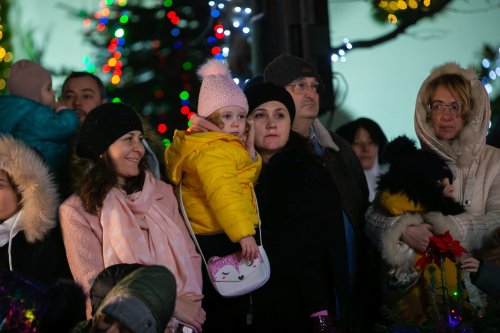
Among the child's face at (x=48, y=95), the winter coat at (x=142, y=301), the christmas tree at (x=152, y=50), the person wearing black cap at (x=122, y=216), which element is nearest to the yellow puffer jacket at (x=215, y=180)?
the person wearing black cap at (x=122, y=216)

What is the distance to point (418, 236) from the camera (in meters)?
5.95

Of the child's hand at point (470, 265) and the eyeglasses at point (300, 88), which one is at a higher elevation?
the eyeglasses at point (300, 88)

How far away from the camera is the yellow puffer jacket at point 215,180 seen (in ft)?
18.0

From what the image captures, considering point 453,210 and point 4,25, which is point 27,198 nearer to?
point 453,210

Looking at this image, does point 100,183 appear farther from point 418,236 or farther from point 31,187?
point 418,236

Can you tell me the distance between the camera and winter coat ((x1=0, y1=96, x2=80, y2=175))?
681cm

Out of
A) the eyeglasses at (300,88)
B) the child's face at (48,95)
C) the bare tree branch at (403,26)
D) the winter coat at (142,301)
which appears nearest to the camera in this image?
the winter coat at (142,301)

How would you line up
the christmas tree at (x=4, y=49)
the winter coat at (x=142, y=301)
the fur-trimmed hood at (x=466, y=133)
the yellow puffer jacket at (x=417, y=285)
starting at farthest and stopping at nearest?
the christmas tree at (x=4, y=49) → the fur-trimmed hood at (x=466, y=133) → the yellow puffer jacket at (x=417, y=285) → the winter coat at (x=142, y=301)

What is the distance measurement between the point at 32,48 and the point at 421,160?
7.13m

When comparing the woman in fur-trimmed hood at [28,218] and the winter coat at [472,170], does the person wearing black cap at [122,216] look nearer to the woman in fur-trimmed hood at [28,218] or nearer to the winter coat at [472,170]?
the woman in fur-trimmed hood at [28,218]

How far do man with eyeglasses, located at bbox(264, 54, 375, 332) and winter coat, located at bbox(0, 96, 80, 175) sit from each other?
4.13 feet

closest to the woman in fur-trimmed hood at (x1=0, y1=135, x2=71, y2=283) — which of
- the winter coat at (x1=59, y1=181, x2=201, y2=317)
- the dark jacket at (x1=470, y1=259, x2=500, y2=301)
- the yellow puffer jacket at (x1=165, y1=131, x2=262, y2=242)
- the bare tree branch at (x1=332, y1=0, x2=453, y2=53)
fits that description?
the winter coat at (x1=59, y1=181, x2=201, y2=317)

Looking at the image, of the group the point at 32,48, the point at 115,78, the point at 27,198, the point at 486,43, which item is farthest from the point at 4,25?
the point at 27,198

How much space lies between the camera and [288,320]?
584cm
